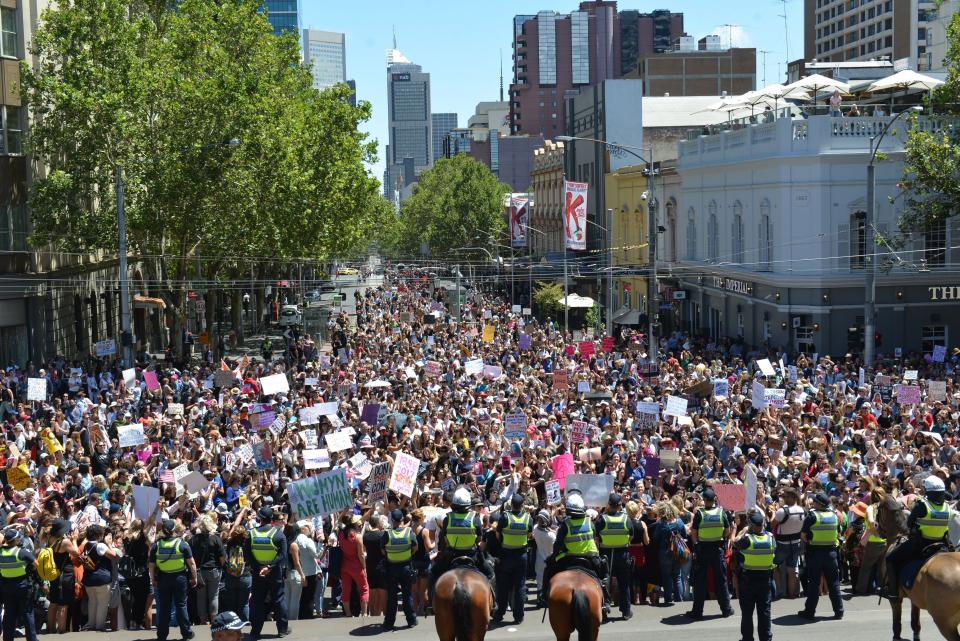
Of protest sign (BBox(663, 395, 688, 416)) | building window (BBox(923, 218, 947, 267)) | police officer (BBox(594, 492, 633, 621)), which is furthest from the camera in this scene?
building window (BBox(923, 218, 947, 267))

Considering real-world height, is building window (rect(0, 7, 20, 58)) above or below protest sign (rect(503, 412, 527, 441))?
above

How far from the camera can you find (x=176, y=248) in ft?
143

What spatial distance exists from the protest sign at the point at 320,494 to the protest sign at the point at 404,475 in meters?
0.92

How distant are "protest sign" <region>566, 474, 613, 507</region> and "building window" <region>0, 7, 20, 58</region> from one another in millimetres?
30174

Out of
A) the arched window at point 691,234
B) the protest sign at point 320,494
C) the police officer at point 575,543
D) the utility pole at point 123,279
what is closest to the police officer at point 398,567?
the protest sign at point 320,494

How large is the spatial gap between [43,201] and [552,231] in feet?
190

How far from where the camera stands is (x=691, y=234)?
175ft

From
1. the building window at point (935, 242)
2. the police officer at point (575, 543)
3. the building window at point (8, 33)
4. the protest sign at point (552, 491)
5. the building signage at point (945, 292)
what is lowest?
the protest sign at point (552, 491)

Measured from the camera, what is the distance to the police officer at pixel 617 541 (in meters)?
13.5

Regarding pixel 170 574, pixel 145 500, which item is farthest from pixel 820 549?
pixel 145 500

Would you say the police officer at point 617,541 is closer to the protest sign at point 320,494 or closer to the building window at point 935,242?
the protest sign at point 320,494

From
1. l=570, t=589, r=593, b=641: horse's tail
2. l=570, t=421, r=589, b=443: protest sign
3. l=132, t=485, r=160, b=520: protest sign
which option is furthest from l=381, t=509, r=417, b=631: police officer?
l=570, t=421, r=589, b=443: protest sign

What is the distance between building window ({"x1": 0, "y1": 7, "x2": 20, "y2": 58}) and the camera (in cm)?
3903

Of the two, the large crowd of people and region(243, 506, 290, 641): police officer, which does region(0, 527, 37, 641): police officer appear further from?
region(243, 506, 290, 641): police officer
